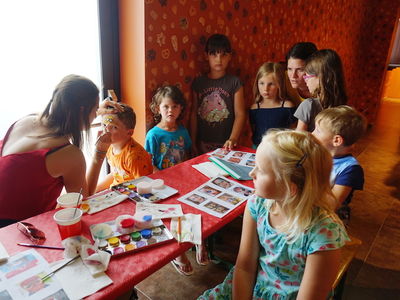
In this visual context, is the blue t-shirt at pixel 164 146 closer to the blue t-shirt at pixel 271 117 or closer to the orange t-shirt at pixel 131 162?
the orange t-shirt at pixel 131 162

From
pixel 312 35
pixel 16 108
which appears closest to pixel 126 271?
pixel 16 108

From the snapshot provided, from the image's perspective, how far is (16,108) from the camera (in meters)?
1.79

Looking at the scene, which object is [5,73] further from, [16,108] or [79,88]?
[79,88]

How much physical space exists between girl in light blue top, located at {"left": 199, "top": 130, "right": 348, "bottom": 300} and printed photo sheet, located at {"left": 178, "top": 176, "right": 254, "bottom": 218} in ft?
0.84

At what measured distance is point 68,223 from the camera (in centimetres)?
107

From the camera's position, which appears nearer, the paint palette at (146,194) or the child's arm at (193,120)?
the paint palette at (146,194)

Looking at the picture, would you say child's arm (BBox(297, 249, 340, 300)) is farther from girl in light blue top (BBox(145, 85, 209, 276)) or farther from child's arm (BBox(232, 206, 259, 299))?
girl in light blue top (BBox(145, 85, 209, 276))

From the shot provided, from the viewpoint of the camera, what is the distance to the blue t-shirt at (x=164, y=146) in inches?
81.5

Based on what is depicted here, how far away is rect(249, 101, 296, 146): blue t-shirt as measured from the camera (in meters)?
2.24

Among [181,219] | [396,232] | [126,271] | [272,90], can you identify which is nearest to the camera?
[126,271]

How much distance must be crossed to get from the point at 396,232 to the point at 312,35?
106 inches

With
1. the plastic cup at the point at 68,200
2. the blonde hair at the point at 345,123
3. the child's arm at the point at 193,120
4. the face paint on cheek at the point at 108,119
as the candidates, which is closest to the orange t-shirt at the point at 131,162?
the face paint on cheek at the point at 108,119

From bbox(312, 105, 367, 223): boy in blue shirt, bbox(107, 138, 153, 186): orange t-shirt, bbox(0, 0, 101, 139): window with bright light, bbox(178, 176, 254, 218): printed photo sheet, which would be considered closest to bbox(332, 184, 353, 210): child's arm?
bbox(312, 105, 367, 223): boy in blue shirt

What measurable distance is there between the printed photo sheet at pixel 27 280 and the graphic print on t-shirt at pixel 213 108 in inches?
66.0
